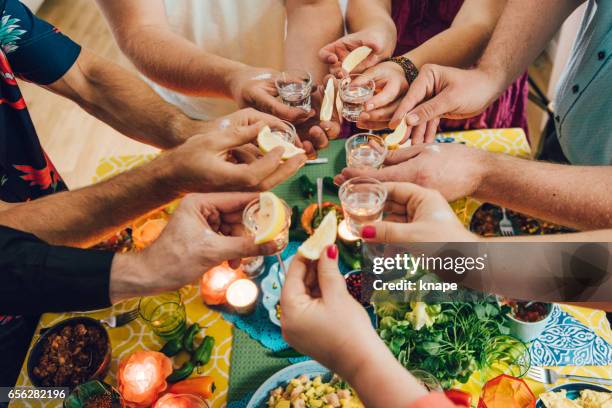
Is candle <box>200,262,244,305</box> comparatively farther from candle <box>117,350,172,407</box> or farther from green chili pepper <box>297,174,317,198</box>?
green chili pepper <box>297,174,317,198</box>

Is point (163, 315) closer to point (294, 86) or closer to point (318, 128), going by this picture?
point (318, 128)

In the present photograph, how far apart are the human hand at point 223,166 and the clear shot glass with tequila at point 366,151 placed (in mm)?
405

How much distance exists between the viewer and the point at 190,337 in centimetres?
178

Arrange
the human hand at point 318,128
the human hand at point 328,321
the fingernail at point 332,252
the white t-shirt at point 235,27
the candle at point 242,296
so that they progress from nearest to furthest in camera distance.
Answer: the human hand at point 328,321
the fingernail at point 332,252
the candle at point 242,296
the human hand at point 318,128
the white t-shirt at point 235,27

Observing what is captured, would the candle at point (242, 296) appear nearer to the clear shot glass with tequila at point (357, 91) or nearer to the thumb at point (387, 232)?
the thumb at point (387, 232)

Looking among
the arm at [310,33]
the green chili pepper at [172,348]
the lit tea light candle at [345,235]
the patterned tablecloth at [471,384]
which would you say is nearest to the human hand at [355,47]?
the arm at [310,33]

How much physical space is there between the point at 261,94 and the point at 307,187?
540mm

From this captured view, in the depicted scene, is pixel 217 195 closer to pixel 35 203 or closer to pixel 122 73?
pixel 35 203

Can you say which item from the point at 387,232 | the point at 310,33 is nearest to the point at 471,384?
the point at 387,232

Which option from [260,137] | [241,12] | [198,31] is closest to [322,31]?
[241,12]

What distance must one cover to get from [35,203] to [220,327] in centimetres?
96

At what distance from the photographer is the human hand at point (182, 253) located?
1438 mm

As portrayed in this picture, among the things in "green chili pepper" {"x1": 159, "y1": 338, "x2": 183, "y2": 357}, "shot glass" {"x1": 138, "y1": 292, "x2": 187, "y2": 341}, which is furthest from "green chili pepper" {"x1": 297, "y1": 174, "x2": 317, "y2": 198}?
"green chili pepper" {"x1": 159, "y1": 338, "x2": 183, "y2": 357}

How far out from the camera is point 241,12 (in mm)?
2443
